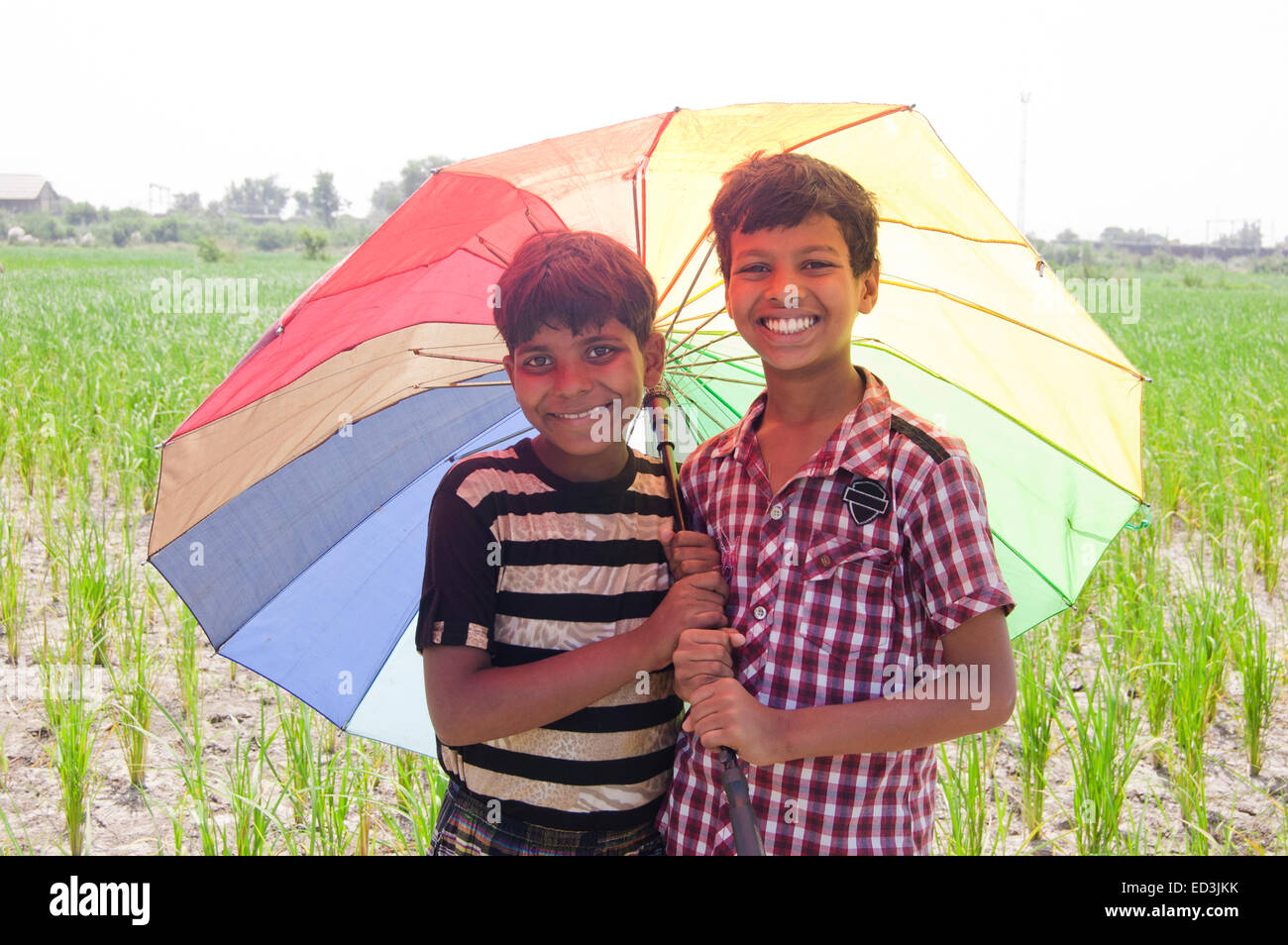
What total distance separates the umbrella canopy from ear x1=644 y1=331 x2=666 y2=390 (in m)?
0.06

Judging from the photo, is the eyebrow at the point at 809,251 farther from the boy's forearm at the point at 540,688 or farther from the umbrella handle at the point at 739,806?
the boy's forearm at the point at 540,688

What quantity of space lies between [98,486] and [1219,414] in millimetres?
6509

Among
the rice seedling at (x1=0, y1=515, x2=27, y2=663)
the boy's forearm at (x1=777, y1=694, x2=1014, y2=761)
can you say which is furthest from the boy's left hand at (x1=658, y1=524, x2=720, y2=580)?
the rice seedling at (x1=0, y1=515, x2=27, y2=663)

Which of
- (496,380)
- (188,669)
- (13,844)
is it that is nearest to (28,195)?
(188,669)

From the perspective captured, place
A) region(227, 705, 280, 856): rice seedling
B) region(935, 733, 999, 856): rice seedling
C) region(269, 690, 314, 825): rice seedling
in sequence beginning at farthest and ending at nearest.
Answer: region(269, 690, 314, 825): rice seedling
region(935, 733, 999, 856): rice seedling
region(227, 705, 280, 856): rice seedling

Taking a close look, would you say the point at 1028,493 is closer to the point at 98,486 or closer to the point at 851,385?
the point at 851,385

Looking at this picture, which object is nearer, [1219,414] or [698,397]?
[698,397]

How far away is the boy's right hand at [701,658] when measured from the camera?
1.20 m

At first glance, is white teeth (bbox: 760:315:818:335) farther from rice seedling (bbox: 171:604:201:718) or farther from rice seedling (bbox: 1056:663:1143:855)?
rice seedling (bbox: 171:604:201:718)

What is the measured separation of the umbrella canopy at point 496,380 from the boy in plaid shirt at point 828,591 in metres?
0.10

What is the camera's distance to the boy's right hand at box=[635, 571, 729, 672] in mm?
1218

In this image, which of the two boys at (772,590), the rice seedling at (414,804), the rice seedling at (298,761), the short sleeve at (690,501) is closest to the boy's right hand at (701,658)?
the two boys at (772,590)

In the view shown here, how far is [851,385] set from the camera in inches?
52.9
